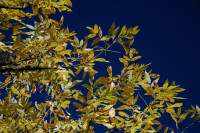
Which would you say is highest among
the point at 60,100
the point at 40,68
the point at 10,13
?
the point at 10,13

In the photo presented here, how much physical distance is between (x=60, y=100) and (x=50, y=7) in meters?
0.77

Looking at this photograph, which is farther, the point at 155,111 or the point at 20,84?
the point at 20,84

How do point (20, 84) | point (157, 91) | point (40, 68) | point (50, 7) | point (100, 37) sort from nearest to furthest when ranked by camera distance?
point (157, 91), point (100, 37), point (40, 68), point (50, 7), point (20, 84)

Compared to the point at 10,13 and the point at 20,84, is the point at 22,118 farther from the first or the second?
the point at 10,13

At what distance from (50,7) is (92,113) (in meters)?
0.92

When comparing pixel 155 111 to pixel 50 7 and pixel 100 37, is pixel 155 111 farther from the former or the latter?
pixel 50 7

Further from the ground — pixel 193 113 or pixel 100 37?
pixel 100 37

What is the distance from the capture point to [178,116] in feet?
3.74

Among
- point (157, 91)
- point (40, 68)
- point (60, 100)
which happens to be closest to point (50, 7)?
point (40, 68)

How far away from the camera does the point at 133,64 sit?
1.10 metres

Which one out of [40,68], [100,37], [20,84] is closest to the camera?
[100,37]

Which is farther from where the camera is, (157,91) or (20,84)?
(20,84)

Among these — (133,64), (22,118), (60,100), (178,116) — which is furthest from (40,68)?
(178,116)

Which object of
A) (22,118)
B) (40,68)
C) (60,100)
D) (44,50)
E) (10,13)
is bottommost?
(22,118)
